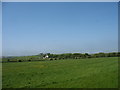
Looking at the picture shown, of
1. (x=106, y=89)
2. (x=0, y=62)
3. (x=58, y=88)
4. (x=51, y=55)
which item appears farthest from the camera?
(x=51, y=55)

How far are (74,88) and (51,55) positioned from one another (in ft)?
219

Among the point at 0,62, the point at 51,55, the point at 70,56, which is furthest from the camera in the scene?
the point at 51,55

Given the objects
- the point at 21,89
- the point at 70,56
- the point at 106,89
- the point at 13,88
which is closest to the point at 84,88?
the point at 106,89

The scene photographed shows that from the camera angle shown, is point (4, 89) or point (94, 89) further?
point (4, 89)

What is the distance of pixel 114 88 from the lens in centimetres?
693

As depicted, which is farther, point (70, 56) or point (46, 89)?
point (70, 56)

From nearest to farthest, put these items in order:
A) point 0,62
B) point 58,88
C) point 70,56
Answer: point 58,88 → point 0,62 → point 70,56

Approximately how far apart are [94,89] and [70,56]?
203 ft

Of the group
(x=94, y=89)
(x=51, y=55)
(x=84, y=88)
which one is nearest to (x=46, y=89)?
(x=84, y=88)

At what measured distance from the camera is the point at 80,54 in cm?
7112

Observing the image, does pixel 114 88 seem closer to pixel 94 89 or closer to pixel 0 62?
pixel 94 89

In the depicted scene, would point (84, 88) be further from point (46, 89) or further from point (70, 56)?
point (70, 56)

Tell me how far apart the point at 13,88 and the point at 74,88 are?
11.0 ft

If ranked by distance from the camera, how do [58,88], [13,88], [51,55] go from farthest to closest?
1. [51,55]
2. [13,88]
3. [58,88]
